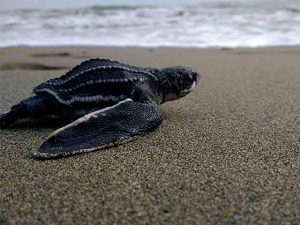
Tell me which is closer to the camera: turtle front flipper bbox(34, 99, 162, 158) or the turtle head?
turtle front flipper bbox(34, 99, 162, 158)

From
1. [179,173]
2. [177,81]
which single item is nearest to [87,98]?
[177,81]

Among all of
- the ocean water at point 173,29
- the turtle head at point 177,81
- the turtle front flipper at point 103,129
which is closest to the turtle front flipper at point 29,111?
the turtle front flipper at point 103,129

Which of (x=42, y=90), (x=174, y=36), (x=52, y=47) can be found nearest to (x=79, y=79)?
(x=42, y=90)

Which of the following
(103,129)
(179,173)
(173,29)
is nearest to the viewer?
(179,173)

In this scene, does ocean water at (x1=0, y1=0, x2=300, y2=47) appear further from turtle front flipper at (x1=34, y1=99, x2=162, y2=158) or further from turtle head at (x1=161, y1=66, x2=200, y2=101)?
turtle front flipper at (x1=34, y1=99, x2=162, y2=158)

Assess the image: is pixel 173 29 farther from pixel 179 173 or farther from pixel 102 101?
pixel 179 173

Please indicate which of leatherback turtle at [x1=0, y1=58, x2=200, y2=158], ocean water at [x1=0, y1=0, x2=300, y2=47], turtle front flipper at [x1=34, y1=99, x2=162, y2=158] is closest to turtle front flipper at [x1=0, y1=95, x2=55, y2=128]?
leatherback turtle at [x1=0, y1=58, x2=200, y2=158]

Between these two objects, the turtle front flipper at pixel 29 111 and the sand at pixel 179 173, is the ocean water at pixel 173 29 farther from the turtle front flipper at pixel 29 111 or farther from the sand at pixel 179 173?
the turtle front flipper at pixel 29 111

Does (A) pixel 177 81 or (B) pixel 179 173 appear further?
(A) pixel 177 81
